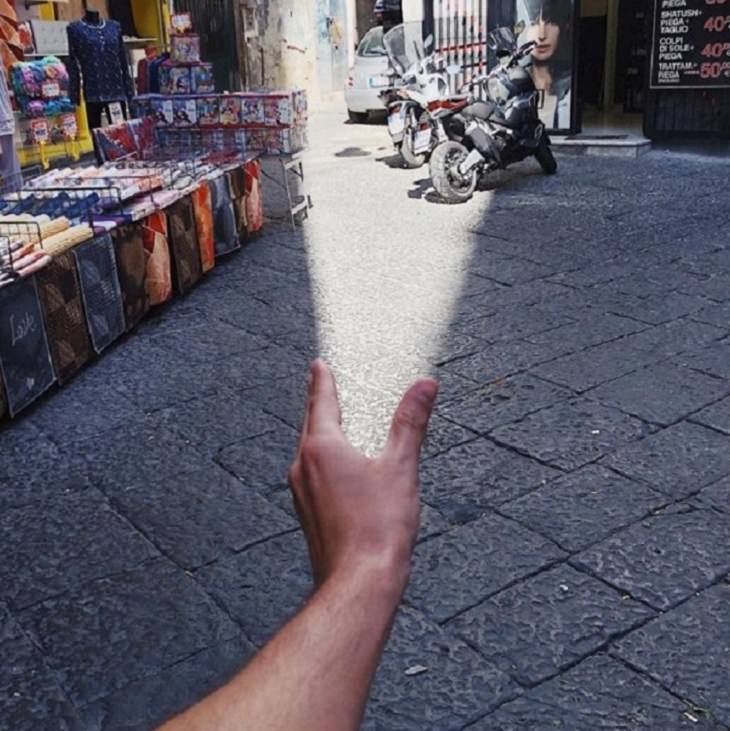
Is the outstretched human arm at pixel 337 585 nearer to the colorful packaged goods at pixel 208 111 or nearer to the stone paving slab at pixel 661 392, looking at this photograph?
the stone paving slab at pixel 661 392

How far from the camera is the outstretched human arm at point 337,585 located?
2.18ft

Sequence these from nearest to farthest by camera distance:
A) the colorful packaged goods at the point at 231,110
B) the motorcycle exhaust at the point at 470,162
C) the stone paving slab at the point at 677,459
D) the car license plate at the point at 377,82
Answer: the stone paving slab at the point at 677,459
the colorful packaged goods at the point at 231,110
the motorcycle exhaust at the point at 470,162
the car license plate at the point at 377,82

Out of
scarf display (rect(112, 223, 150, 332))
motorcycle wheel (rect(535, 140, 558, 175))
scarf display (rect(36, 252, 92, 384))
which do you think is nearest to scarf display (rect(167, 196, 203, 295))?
scarf display (rect(112, 223, 150, 332))

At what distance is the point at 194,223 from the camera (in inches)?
216

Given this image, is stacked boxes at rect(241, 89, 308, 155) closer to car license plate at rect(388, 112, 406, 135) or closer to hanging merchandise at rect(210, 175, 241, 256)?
hanging merchandise at rect(210, 175, 241, 256)

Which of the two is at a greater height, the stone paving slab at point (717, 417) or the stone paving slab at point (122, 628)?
the stone paving slab at point (122, 628)

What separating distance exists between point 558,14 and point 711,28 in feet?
5.09

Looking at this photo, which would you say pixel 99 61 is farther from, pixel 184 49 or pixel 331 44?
pixel 331 44

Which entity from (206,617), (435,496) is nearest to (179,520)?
(206,617)

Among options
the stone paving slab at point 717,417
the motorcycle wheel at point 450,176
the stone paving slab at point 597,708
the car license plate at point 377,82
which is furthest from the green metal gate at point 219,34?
the stone paving slab at point 597,708

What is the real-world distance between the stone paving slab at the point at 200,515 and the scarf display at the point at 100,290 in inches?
53.1

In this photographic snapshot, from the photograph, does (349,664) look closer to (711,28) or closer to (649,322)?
(649,322)

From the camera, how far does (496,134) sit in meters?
7.94

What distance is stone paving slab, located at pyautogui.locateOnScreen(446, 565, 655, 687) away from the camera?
2225mm
